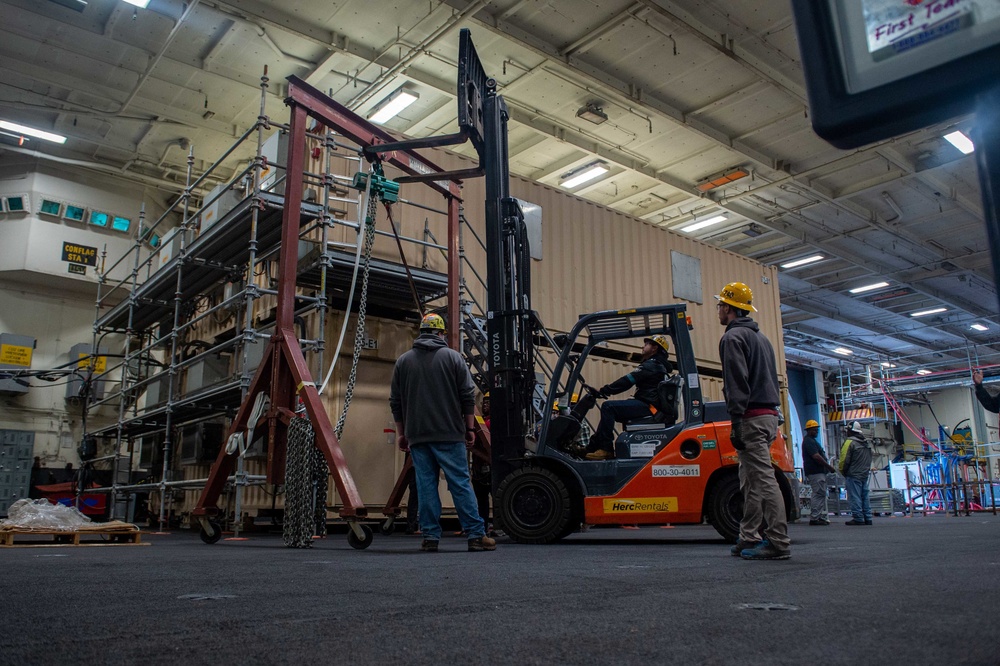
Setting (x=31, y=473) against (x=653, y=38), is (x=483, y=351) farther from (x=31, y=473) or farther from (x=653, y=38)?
(x=31, y=473)

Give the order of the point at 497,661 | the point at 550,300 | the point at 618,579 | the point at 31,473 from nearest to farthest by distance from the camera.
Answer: the point at 497,661
the point at 618,579
the point at 550,300
the point at 31,473

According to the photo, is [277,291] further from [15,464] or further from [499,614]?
[15,464]

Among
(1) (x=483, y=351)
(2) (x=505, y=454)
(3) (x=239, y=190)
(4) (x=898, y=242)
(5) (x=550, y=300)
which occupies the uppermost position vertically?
(4) (x=898, y=242)

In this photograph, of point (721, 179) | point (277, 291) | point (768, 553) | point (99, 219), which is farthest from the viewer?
point (721, 179)

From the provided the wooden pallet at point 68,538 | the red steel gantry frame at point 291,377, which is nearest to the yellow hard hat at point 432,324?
the red steel gantry frame at point 291,377

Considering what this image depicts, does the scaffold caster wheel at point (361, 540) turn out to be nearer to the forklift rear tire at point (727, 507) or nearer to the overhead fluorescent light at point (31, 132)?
the forklift rear tire at point (727, 507)

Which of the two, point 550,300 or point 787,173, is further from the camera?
point 787,173

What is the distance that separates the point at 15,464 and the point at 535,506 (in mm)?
12218

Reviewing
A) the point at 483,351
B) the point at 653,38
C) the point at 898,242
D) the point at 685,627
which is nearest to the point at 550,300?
the point at 483,351

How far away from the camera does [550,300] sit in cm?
1170

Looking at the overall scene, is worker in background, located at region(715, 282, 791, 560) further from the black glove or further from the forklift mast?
the forklift mast

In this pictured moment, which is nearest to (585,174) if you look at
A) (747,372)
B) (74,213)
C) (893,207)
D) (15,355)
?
(893,207)

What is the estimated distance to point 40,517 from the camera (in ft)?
21.6

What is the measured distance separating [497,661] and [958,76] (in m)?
1.33
